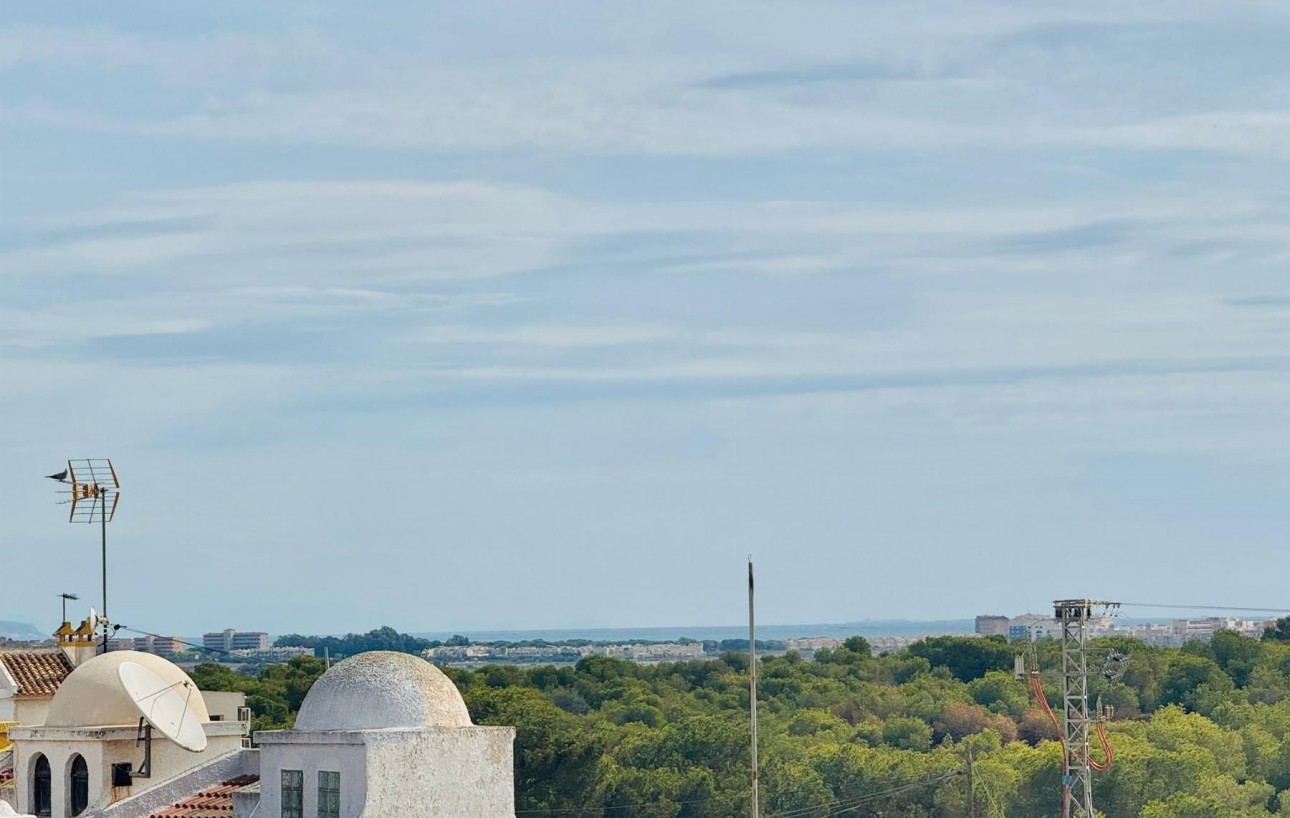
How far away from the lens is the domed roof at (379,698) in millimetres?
32125

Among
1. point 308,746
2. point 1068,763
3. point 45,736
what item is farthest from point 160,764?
point 1068,763

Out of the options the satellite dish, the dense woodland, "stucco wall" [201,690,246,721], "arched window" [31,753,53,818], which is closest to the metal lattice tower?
the dense woodland

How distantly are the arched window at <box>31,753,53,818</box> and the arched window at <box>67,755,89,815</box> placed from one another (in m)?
0.47

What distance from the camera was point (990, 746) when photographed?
116m

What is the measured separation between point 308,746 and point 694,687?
119344 millimetres

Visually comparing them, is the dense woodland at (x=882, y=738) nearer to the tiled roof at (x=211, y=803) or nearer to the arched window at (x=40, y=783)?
the arched window at (x=40, y=783)

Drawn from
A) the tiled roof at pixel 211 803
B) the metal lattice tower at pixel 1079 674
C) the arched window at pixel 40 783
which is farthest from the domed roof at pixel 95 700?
the metal lattice tower at pixel 1079 674

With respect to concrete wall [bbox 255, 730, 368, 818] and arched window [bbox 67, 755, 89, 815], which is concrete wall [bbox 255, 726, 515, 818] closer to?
concrete wall [bbox 255, 730, 368, 818]

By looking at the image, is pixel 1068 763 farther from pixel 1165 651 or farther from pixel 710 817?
pixel 1165 651

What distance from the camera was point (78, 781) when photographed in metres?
36.9

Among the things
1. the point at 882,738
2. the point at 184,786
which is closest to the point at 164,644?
the point at 184,786

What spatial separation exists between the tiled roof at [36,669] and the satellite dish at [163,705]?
7.14 metres

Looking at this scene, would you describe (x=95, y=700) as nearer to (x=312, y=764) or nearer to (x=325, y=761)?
(x=312, y=764)

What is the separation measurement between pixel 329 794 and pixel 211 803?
4.14 meters
